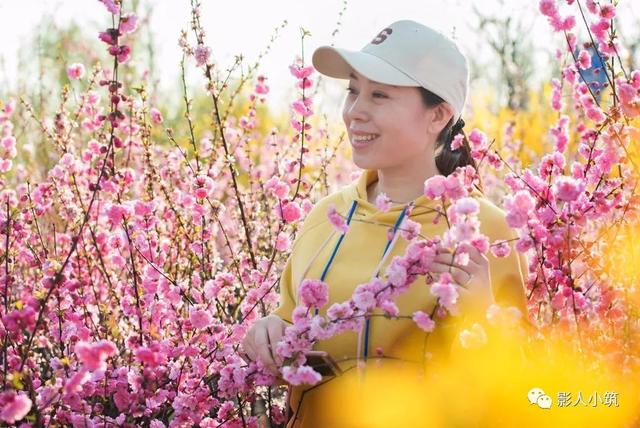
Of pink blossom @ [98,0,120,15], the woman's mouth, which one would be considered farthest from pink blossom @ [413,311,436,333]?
pink blossom @ [98,0,120,15]

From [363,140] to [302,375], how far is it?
73cm

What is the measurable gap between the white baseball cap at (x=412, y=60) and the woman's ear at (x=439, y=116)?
0.02 meters

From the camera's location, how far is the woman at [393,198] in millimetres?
2350

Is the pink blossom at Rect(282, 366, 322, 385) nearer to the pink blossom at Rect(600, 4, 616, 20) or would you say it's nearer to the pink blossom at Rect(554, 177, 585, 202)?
the pink blossom at Rect(554, 177, 585, 202)

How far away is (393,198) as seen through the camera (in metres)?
2.57

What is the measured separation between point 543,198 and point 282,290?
2.74 feet

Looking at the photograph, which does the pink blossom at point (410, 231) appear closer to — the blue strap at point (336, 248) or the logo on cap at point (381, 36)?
the blue strap at point (336, 248)

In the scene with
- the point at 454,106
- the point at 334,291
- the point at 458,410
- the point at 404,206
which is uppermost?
the point at 454,106

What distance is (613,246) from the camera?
2.83 meters

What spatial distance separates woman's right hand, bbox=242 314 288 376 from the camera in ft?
7.48

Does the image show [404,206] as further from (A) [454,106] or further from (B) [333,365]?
(B) [333,365]

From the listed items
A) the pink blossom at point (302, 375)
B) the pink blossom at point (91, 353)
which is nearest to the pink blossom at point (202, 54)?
the pink blossom at point (302, 375)

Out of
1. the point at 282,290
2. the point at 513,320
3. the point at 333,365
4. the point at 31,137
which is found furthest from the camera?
the point at 31,137

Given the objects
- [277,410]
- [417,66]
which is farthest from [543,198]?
[277,410]
